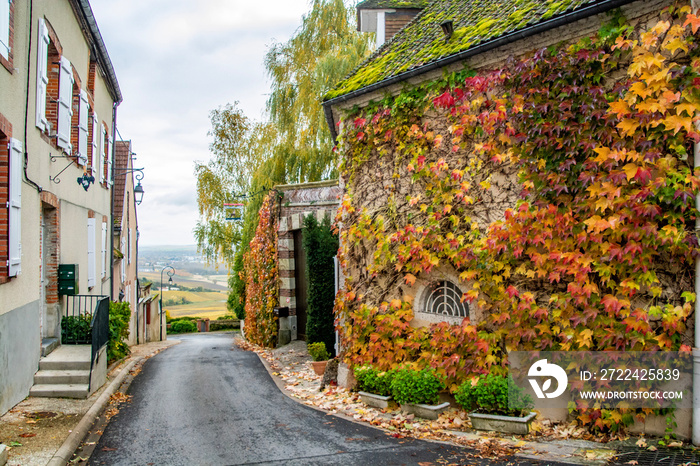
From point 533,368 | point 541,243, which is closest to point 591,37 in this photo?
point 541,243

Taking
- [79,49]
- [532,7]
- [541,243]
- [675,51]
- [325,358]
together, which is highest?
[79,49]

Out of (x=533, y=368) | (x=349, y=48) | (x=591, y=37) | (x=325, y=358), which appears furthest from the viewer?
(x=349, y=48)

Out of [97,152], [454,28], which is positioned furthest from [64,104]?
[454,28]

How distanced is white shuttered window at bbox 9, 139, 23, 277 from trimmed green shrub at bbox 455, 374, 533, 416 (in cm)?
588

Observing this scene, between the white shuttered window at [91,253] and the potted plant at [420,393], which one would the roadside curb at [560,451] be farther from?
→ the white shuttered window at [91,253]

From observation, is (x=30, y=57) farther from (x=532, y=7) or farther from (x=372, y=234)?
(x=532, y=7)

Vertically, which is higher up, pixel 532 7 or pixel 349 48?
pixel 349 48

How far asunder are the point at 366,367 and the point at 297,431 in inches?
69.0

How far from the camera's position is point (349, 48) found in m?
16.5

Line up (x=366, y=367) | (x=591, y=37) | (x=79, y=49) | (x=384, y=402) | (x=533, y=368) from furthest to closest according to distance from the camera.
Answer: (x=79, y=49), (x=366, y=367), (x=384, y=402), (x=533, y=368), (x=591, y=37)

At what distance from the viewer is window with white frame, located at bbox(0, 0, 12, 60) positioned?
6.09 meters

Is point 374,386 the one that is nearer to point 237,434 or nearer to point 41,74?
point 237,434

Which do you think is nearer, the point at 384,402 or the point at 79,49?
the point at 384,402

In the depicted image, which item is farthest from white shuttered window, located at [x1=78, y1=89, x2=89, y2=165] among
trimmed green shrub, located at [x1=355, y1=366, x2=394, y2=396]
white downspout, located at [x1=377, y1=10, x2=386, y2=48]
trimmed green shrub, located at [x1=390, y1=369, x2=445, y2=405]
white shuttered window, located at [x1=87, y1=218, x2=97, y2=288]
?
trimmed green shrub, located at [x1=390, y1=369, x2=445, y2=405]
